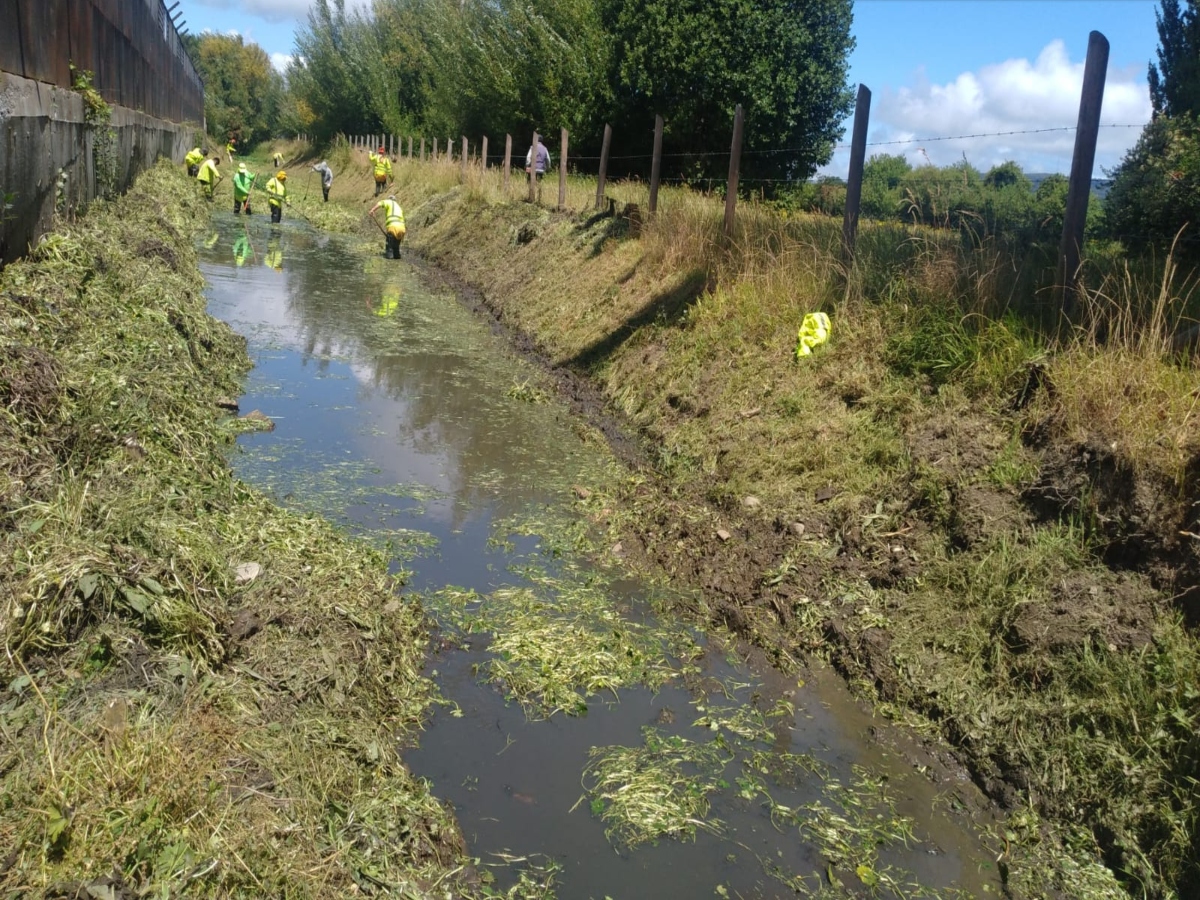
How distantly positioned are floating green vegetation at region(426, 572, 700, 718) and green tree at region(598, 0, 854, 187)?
14.5m

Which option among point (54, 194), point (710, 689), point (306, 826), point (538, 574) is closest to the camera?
point (306, 826)

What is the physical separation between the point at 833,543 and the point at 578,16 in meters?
23.1

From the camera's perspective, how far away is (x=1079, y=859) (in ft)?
13.7

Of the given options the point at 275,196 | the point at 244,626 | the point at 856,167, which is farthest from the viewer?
the point at 275,196

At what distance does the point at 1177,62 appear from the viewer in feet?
56.7

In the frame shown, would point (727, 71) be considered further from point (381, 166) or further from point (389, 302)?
point (381, 166)

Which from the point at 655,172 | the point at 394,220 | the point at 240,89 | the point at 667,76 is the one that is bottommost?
the point at 394,220

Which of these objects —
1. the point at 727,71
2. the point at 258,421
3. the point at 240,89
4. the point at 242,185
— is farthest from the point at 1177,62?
the point at 240,89

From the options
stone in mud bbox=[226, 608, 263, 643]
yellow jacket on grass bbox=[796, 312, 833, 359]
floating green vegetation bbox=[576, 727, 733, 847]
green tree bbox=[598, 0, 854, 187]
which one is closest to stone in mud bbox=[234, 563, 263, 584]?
stone in mud bbox=[226, 608, 263, 643]

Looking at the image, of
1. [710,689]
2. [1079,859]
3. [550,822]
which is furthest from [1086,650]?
[550,822]

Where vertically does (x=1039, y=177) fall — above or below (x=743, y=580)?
above

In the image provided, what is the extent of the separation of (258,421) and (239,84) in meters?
85.1

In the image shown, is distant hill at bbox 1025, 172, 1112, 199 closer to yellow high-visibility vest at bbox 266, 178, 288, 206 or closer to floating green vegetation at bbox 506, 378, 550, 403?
floating green vegetation at bbox 506, 378, 550, 403

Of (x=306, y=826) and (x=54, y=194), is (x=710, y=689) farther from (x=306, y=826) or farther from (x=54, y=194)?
(x=54, y=194)
